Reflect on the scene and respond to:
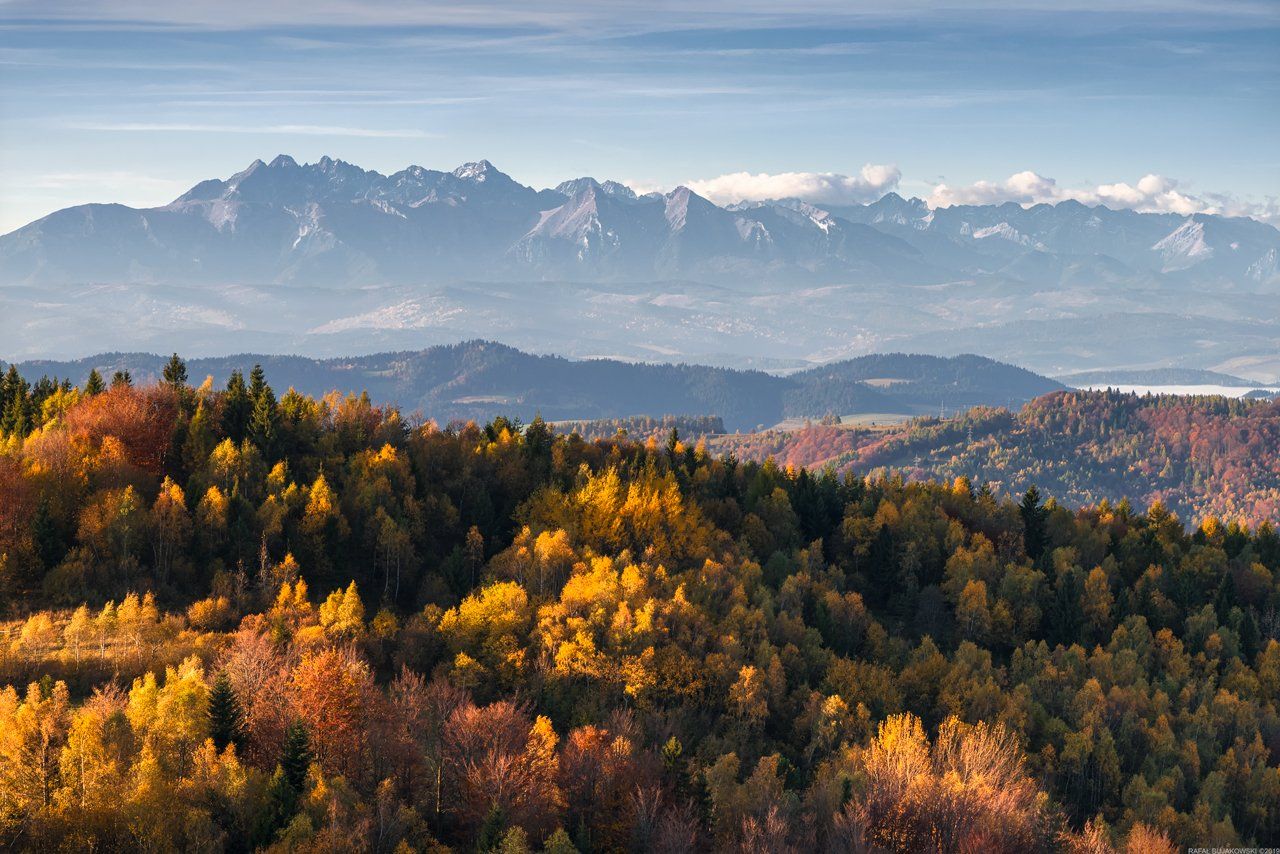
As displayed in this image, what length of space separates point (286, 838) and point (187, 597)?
54.4 m

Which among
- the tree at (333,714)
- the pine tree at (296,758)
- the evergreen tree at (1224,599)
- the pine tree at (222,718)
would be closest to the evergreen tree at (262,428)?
the tree at (333,714)

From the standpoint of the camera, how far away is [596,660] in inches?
4267

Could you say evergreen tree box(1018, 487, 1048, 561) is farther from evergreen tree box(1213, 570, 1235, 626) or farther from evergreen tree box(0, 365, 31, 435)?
evergreen tree box(0, 365, 31, 435)

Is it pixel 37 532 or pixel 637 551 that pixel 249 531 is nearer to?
pixel 37 532

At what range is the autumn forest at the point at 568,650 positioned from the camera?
252 feet

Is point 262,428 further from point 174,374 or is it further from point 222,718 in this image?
point 222,718

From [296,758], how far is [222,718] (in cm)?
657

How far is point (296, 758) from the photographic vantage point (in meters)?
74.4

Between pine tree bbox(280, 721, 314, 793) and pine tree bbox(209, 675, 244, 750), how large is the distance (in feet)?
16.5

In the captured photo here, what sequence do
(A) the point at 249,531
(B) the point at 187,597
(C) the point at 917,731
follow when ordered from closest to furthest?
(C) the point at 917,731
(B) the point at 187,597
(A) the point at 249,531

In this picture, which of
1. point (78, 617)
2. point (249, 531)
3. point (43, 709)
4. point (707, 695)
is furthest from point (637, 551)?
point (43, 709)

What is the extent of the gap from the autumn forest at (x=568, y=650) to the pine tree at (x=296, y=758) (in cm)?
29

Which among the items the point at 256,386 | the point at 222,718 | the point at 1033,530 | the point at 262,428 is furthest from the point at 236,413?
the point at 1033,530

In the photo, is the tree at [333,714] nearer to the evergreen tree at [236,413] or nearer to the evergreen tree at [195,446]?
the evergreen tree at [195,446]
